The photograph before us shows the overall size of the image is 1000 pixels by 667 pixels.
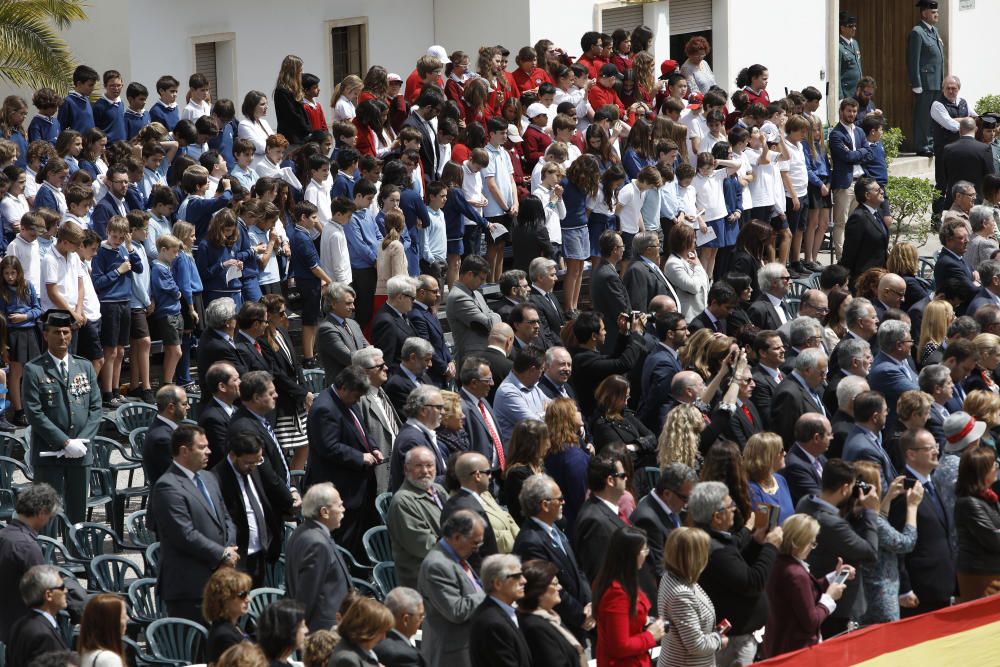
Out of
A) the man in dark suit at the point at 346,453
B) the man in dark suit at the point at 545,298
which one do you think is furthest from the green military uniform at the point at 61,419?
the man in dark suit at the point at 545,298

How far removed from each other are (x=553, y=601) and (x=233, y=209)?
25.6 feet

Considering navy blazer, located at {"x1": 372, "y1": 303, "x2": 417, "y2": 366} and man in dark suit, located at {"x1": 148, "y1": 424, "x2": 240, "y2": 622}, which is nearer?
man in dark suit, located at {"x1": 148, "y1": 424, "x2": 240, "y2": 622}

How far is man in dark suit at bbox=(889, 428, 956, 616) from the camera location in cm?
1045

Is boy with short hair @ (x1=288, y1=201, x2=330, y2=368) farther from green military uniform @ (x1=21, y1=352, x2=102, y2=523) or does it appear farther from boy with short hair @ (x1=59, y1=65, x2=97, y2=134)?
boy with short hair @ (x1=59, y1=65, x2=97, y2=134)

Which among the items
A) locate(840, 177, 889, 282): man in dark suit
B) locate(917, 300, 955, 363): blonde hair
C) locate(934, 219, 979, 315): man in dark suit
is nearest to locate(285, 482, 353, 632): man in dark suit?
locate(917, 300, 955, 363): blonde hair

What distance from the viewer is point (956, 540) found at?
1062cm

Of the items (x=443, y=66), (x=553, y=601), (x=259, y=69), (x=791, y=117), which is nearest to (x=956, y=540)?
(x=553, y=601)

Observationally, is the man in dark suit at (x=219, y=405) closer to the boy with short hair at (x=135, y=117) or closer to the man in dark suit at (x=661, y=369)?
the man in dark suit at (x=661, y=369)

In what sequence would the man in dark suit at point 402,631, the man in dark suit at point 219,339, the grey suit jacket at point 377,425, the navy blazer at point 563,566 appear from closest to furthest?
the man in dark suit at point 402,631, the navy blazer at point 563,566, the grey suit jacket at point 377,425, the man in dark suit at point 219,339

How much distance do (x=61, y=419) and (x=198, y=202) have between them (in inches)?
157

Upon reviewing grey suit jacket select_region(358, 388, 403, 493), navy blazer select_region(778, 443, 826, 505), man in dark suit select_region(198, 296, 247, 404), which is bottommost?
navy blazer select_region(778, 443, 826, 505)

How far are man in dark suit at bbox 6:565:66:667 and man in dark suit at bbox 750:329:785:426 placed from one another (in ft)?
18.1

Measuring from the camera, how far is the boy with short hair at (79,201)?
14.5 m

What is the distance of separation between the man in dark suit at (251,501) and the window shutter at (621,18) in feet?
53.4
